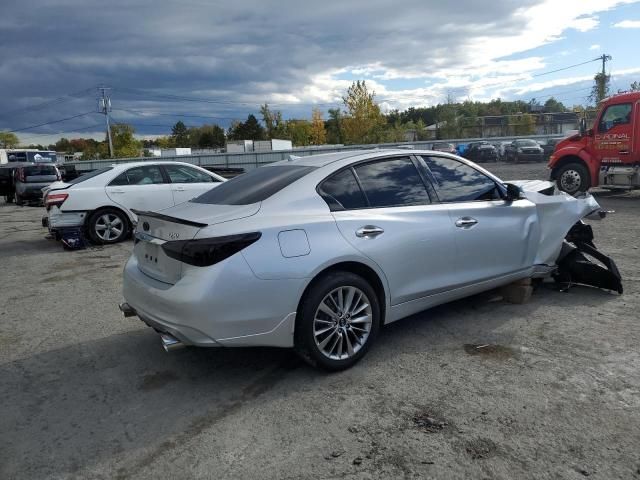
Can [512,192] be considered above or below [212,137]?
below

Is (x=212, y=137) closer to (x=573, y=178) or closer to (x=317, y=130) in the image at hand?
(x=317, y=130)

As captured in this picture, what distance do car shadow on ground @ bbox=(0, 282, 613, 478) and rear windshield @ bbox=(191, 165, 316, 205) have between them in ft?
4.17

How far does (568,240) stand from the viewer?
571 cm

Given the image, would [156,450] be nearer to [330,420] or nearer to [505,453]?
[330,420]

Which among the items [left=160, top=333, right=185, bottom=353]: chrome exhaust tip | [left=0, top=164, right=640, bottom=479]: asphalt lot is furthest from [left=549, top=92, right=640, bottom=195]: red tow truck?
[left=160, top=333, right=185, bottom=353]: chrome exhaust tip

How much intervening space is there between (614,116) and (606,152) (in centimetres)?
92

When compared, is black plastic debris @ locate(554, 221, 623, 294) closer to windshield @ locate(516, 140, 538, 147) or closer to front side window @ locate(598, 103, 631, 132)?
front side window @ locate(598, 103, 631, 132)

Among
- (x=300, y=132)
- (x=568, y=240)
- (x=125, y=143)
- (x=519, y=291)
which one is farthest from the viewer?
(x=300, y=132)

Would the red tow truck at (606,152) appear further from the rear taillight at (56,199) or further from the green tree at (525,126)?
the green tree at (525,126)

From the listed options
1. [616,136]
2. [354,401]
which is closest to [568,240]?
[354,401]

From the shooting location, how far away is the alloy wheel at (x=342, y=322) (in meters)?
3.64

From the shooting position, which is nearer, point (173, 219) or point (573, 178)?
point (173, 219)

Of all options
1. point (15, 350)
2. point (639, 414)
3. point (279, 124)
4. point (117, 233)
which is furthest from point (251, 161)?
point (279, 124)

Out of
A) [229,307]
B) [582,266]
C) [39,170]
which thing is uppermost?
[39,170]
